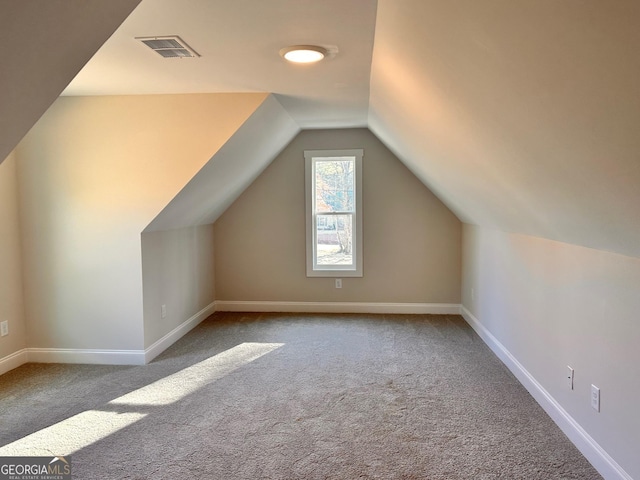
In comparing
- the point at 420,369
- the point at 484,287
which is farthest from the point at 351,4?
the point at 484,287

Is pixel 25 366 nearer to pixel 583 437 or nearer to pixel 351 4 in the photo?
pixel 351 4

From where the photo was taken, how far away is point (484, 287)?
4.18 m

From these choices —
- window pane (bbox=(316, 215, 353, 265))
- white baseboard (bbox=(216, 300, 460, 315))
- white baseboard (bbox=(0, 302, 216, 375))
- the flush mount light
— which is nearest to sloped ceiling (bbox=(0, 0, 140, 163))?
the flush mount light

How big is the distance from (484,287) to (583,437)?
2.05 metres

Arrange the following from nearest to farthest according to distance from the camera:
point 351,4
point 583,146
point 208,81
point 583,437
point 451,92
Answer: point 583,146
point 351,4
point 451,92
point 583,437
point 208,81

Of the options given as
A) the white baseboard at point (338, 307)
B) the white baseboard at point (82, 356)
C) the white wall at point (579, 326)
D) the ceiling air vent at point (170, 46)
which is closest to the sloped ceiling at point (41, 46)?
the ceiling air vent at point (170, 46)

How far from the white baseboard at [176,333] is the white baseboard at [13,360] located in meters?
1.05

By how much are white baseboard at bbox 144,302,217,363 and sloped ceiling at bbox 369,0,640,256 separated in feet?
9.44

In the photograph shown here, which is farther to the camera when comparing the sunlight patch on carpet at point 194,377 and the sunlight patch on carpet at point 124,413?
the sunlight patch on carpet at point 194,377

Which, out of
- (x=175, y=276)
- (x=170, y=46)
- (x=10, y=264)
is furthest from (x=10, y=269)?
(x=170, y=46)

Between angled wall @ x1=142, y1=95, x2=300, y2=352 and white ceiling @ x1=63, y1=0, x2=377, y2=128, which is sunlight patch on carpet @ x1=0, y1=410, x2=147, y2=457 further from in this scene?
white ceiling @ x1=63, y1=0, x2=377, y2=128

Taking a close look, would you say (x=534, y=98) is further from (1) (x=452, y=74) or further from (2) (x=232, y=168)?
(2) (x=232, y=168)

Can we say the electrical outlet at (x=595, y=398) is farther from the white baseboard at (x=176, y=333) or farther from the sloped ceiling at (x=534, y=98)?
the white baseboard at (x=176, y=333)

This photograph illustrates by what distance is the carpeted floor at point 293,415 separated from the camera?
7.00 feet
